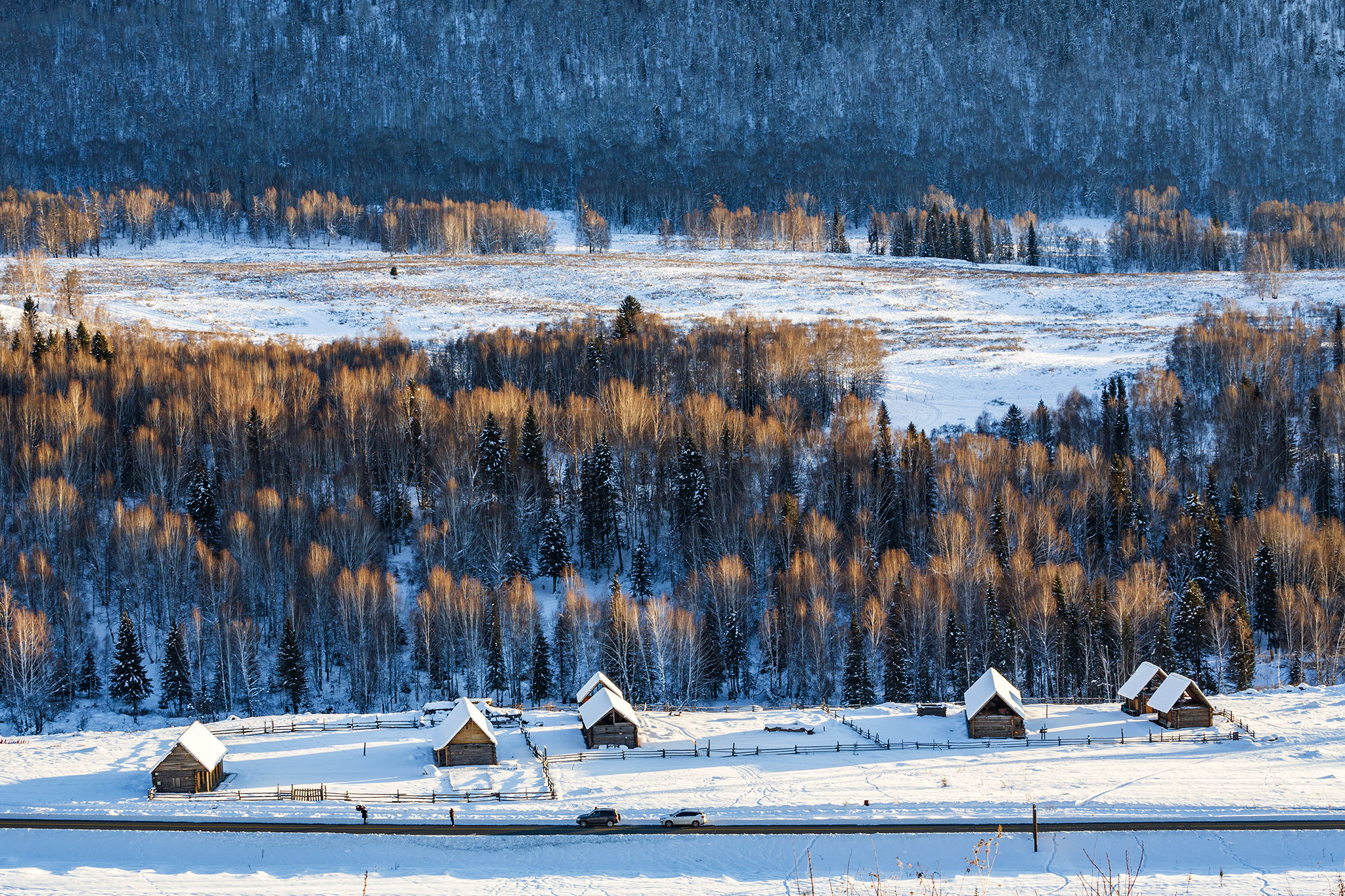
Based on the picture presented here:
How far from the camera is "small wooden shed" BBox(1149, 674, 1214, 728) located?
49.0 meters

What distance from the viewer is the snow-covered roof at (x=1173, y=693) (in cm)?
4888

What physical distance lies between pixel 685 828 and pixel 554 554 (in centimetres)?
3898

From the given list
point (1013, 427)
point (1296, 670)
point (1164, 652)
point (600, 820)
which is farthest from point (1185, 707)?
point (1013, 427)

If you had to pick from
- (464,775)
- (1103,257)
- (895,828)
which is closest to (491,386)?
(464,775)

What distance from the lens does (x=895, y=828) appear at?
122 ft

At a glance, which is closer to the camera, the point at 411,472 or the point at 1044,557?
the point at 1044,557

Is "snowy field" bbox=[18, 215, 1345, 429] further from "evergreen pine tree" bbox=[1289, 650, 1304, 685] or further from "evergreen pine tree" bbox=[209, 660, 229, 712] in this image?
"evergreen pine tree" bbox=[209, 660, 229, 712]

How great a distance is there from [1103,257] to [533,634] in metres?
166

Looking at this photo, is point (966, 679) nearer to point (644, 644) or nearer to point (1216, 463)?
point (644, 644)

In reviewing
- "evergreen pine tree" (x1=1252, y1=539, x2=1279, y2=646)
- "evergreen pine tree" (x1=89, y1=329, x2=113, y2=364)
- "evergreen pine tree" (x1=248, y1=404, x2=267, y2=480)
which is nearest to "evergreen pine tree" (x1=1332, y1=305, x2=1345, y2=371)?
"evergreen pine tree" (x1=1252, y1=539, x2=1279, y2=646)

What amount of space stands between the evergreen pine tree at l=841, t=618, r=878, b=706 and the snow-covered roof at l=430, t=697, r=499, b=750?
23.0m

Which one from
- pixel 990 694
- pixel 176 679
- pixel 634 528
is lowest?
pixel 176 679

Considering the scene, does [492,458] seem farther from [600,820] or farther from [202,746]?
[600,820]

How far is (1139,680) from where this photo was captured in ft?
172
